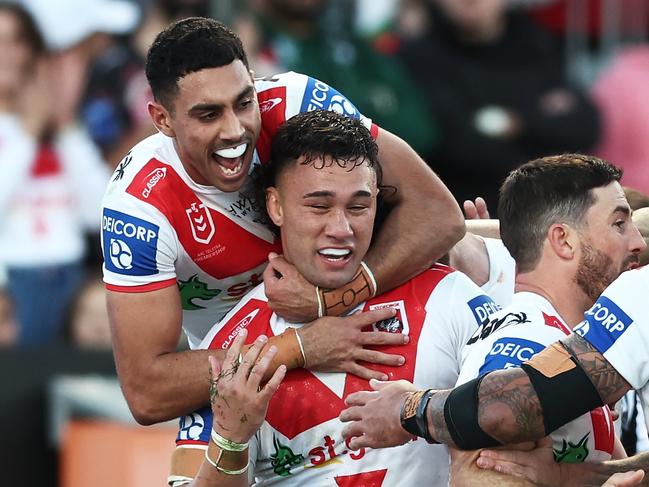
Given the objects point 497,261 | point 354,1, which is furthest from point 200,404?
point 354,1

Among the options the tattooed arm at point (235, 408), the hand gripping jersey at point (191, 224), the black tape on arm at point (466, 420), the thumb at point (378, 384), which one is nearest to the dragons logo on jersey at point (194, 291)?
the hand gripping jersey at point (191, 224)

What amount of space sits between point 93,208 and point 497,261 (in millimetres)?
4116

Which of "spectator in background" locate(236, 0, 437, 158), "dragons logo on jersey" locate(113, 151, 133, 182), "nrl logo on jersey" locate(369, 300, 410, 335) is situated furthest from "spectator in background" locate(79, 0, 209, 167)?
"nrl logo on jersey" locate(369, 300, 410, 335)

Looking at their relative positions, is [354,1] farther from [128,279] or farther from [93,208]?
[128,279]

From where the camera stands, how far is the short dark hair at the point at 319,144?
4.79 m

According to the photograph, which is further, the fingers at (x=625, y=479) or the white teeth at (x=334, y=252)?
the white teeth at (x=334, y=252)

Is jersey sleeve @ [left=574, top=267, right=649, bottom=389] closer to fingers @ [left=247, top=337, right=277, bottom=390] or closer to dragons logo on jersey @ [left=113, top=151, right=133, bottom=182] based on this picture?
fingers @ [left=247, top=337, right=277, bottom=390]

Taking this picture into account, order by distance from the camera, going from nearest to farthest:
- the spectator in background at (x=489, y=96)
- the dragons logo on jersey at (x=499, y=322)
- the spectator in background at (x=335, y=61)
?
the dragons logo on jersey at (x=499, y=322)
the spectator in background at (x=335, y=61)
the spectator in background at (x=489, y=96)

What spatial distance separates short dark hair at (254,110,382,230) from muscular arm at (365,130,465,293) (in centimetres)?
12

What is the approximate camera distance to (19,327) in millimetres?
8695

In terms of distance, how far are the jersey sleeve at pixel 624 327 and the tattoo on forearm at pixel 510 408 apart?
23 cm

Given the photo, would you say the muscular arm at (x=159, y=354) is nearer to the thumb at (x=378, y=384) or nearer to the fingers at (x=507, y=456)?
the thumb at (x=378, y=384)

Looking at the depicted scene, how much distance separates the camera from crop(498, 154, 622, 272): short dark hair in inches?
177

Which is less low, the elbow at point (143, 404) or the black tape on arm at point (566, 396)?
the black tape on arm at point (566, 396)
